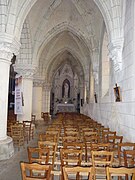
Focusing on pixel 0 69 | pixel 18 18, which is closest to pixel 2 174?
pixel 0 69

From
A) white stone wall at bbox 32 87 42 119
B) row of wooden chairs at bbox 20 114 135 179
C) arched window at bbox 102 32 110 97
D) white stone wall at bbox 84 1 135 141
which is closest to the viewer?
row of wooden chairs at bbox 20 114 135 179

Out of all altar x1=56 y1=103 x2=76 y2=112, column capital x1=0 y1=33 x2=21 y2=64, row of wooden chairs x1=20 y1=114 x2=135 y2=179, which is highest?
column capital x1=0 y1=33 x2=21 y2=64

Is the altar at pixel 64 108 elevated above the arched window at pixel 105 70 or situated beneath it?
situated beneath

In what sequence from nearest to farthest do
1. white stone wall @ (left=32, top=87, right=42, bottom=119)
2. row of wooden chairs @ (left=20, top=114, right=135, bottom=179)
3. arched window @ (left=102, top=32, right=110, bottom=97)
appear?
row of wooden chairs @ (left=20, top=114, right=135, bottom=179) → arched window @ (left=102, top=32, right=110, bottom=97) → white stone wall @ (left=32, top=87, right=42, bottom=119)

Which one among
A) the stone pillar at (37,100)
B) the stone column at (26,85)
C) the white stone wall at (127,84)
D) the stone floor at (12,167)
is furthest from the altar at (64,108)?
the stone floor at (12,167)

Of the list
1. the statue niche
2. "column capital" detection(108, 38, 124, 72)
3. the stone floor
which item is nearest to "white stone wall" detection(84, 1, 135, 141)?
"column capital" detection(108, 38, 124, 72)

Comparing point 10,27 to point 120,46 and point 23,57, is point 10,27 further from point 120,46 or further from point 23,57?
point 23,57

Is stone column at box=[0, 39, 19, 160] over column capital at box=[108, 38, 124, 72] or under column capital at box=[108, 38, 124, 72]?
under

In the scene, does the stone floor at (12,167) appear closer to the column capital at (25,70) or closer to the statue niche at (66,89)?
the column capital at (25,70)

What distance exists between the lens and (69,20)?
1518 cm

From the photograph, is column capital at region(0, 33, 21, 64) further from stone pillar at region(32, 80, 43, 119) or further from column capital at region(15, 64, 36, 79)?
stone pillar at region(32, 80, 43, 119)

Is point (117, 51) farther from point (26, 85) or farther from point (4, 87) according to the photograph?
point (26, 85)

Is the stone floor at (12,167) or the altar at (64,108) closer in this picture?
the stone floor at (12,167)

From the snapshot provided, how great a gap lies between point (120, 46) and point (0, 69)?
4.45 metres
